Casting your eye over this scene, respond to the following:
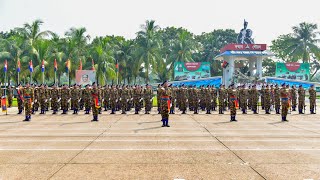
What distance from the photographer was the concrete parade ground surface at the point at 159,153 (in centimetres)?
742

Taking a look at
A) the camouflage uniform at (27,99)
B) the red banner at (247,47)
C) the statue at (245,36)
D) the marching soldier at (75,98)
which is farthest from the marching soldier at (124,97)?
the statue at (245,36)

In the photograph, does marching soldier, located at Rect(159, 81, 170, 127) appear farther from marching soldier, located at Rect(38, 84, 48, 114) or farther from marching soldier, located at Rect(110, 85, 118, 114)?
marching soldier, located at Rect(38, 84, 48, 114)

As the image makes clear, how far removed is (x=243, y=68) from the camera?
225 feet

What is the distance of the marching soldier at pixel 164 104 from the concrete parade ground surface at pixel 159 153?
1.13 metres

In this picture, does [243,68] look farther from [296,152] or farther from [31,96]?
[296,152]

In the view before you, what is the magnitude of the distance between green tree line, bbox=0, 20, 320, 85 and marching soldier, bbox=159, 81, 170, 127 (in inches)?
1223

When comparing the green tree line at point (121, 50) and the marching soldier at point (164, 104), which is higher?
the green tree line at point (121, 50)

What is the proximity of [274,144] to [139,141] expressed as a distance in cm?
392

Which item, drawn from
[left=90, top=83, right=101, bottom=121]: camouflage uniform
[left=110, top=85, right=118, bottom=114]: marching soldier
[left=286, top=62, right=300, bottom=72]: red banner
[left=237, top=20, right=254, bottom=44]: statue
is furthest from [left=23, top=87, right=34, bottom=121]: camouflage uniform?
[left=286, top=62, right=300, bottom=72]: red banner

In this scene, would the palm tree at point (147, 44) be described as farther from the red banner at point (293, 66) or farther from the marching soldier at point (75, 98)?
the marching soldier at point (75, 98)

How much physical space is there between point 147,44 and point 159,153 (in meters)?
45.2

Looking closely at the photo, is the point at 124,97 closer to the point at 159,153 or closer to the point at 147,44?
the point at 159,153

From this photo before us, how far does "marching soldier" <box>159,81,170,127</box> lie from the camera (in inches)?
634

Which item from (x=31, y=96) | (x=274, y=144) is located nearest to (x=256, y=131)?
(x=274, y=144)
